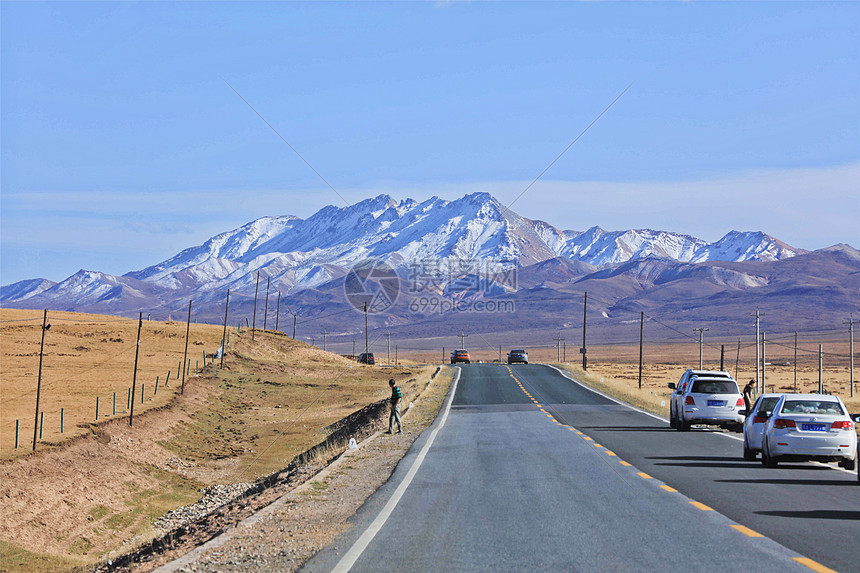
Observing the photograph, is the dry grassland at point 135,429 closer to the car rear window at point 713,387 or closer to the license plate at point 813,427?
the license plate at point 813,427

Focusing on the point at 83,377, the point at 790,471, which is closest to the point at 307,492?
the point at 790,471

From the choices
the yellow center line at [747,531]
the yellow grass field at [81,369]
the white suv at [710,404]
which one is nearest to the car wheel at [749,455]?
the white suv at [710,404]

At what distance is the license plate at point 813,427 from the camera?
59.4 ft

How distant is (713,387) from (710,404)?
57 centimetres

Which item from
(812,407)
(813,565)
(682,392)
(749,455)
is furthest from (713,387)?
(813,565)

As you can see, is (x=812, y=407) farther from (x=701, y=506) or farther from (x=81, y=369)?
(x=81, y=369)

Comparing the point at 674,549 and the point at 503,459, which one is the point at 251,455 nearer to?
the point at 503,459

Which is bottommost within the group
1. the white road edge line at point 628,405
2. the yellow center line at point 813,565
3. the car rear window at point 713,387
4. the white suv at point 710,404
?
the white road edge line at point 628,405

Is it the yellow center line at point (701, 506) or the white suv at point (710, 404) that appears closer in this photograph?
the yellow center line at point (701, 506)

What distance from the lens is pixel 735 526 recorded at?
1134 centimetres

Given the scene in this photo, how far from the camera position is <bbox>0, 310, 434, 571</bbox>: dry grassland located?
24188 millimetres

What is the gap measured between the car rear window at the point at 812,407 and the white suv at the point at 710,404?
9785 mm

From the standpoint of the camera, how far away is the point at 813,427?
18.2 meters

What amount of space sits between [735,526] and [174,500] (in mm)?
21357
